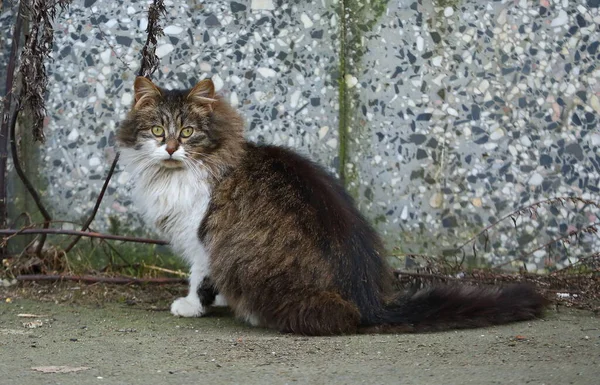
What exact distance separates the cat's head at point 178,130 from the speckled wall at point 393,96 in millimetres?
813

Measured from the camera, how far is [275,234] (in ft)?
13.6

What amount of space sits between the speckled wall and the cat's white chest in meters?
0.90

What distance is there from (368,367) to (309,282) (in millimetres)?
704

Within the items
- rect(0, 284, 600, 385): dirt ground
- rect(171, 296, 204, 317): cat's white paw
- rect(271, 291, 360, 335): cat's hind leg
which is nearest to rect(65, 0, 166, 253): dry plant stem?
rect(171, 296, 204, 317): cat's white paw

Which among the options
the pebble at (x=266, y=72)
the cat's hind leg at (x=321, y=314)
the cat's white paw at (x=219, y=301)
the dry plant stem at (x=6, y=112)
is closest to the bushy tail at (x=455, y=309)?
the cat's hind leg at (x=321, y=314)

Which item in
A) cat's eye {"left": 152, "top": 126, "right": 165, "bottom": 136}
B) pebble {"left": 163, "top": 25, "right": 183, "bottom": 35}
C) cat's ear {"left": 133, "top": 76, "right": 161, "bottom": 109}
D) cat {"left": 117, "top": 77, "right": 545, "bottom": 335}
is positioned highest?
pebble {"left": 163, "top": 25, "right": 183, "bottom": 35}

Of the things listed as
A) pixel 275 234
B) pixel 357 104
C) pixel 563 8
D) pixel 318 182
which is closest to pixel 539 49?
pixel 563 8

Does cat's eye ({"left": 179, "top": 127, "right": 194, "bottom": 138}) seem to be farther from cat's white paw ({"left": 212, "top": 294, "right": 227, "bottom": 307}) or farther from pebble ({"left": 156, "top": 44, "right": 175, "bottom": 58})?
pebble ({"left": 156, "top": 44, "right": 175, "bottom": 58})

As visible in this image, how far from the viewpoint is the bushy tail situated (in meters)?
4.05

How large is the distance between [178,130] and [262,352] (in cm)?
127

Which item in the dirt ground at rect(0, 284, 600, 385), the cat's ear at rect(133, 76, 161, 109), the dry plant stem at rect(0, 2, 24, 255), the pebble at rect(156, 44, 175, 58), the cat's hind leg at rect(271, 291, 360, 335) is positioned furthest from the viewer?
the pebble at rect(156, 44, 175, 58)

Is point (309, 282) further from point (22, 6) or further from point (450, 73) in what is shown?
point (22, 6)

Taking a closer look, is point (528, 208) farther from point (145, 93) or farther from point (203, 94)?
point (145, 93)

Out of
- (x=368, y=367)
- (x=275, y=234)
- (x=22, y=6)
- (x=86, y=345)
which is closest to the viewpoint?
(x=368, y=367)
